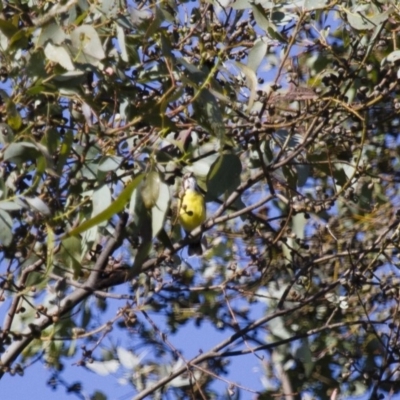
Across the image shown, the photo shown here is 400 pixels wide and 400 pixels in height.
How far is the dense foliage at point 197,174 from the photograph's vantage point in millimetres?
2002

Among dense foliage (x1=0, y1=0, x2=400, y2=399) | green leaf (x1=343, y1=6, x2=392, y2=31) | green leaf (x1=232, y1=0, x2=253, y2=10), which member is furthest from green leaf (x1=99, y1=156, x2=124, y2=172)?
green leaf (x1=343, y1=6, x2=392, y2=31)

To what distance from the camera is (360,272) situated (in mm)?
2514

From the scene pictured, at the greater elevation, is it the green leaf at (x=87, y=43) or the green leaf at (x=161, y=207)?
the green leaf at (x=87, y=43)

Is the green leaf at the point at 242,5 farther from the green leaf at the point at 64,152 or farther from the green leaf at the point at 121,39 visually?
the green leaf at the point at 64,152

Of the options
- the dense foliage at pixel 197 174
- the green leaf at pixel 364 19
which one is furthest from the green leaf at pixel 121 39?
the green leaf at pixel 364 19

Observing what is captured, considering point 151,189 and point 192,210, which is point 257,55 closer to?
point 192,210

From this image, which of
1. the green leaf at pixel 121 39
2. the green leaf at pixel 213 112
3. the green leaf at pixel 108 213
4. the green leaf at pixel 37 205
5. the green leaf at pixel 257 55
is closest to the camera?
the green leaf at pixel 108 213

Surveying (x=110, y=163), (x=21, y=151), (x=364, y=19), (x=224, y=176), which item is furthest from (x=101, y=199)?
(x=364, y=19)

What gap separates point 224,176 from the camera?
217cm

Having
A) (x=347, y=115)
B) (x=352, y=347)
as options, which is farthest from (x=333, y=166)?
(x=352, y=347)

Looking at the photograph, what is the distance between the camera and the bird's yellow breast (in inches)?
91.5

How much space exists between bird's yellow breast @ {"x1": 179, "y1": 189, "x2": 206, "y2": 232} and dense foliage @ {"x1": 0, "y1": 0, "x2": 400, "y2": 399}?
0.03m

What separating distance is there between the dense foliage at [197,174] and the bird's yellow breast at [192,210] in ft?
0.10

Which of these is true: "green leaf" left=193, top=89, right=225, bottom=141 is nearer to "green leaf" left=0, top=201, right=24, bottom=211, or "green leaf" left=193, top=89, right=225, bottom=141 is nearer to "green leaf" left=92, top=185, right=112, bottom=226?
"green leaf" left=92, top=185, right=112, bottom=226
